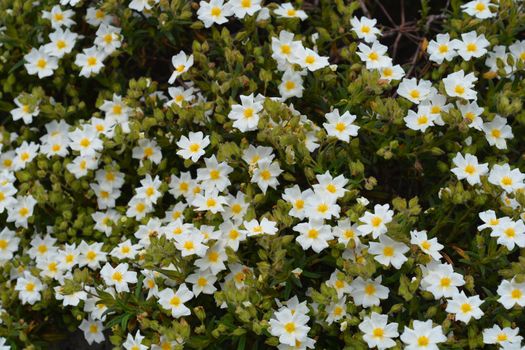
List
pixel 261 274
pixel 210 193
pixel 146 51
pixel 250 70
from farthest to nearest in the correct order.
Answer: pixel 146 51 → pixel 250 70 → pixel 210 193 → pixel 261 274

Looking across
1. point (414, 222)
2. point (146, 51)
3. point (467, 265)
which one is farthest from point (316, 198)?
point (146, 51)

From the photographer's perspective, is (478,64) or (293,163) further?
(478,64)

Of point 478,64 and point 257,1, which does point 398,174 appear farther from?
point 257,1

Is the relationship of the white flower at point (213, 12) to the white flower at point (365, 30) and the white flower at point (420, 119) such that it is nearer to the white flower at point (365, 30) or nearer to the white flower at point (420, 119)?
the white flower at point (365, 30)

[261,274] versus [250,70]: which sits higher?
[250,70]

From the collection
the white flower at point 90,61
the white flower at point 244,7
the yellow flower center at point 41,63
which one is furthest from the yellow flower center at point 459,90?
the yellow flower center at point 41,63

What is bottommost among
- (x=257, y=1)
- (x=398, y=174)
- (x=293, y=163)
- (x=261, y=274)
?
(x=261, y=274)

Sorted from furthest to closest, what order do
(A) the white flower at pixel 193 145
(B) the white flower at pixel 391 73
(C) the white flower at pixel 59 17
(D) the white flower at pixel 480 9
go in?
1. (C) the white flower at pixel 59 17
2. (D) the white flower at pixel 480 9
3. (B) the white flower at pixel 391 73
4. (A) the white flower at pixel 193 145

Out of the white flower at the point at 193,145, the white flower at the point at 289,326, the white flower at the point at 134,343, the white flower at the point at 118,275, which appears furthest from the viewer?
the white flower at the point at 193,145
